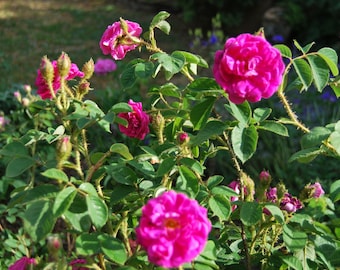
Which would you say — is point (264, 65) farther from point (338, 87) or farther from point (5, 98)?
point (5, 98)

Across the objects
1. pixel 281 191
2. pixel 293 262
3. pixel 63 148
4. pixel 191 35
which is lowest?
pixel 191 35

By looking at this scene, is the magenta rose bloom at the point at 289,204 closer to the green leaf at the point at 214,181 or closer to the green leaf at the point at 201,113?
the green leaf at the point at 214,181

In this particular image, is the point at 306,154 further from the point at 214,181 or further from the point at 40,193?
the point at 40,193

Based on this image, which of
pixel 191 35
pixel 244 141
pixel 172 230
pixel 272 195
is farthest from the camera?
pixel 191 35

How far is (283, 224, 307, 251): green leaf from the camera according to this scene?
3.78 ft

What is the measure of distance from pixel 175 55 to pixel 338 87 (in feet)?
1.20

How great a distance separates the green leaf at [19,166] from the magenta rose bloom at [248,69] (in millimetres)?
379

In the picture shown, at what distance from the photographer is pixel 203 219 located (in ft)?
3.10

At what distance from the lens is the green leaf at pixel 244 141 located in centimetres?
112

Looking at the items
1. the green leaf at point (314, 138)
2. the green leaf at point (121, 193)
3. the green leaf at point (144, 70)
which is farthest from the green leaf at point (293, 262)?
the green leaf at point (144, 70)

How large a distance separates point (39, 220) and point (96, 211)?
0.32 feet

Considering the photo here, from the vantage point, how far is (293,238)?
1.17 metres

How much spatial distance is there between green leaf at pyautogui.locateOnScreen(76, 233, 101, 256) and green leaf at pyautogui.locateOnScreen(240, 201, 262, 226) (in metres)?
0.28

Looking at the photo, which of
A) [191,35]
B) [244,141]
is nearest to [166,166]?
[244,141]
